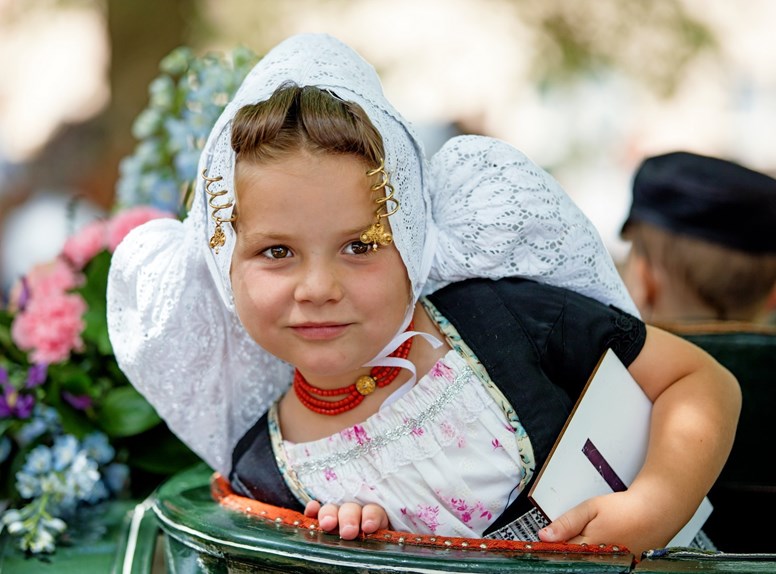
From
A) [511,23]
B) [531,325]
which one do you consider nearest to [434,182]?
[531,325]

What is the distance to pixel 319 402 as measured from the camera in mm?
1702

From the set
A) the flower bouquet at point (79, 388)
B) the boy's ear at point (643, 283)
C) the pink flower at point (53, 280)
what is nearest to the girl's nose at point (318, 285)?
the flower bouquet at point (79, 388)

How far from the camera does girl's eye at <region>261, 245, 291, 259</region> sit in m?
1.52

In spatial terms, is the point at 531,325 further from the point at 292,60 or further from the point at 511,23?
the point at 511,23

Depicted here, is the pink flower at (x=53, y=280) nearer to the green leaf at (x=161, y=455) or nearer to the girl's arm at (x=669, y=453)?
the green leaf at (x=161, y=455)

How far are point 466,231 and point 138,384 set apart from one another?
0.68m

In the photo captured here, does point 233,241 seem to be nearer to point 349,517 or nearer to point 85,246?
point 349,517

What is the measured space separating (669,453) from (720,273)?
144 cm

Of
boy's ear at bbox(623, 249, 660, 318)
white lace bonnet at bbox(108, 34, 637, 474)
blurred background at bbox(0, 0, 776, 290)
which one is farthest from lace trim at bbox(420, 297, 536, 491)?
blurred background at bbox(0, 0, 776, 290)

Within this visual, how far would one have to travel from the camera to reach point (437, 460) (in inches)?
63.5

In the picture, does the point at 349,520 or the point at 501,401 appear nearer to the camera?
the point at 349,520

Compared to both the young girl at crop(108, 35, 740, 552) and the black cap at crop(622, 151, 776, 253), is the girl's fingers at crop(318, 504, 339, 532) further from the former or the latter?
the black cap at crop(622, 151, 776, 253)

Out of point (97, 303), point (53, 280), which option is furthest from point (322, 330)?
point (53, 280)

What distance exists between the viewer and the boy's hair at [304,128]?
1.48m
